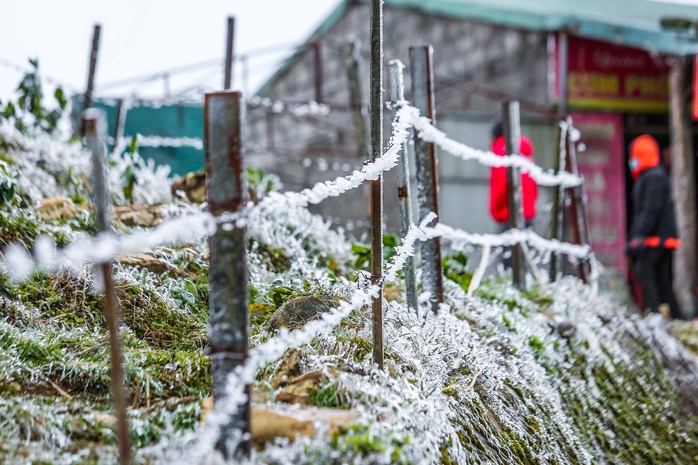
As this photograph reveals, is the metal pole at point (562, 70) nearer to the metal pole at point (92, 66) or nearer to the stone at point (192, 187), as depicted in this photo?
the metal pole at point (92, 66)

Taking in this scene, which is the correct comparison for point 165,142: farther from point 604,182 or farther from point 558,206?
point 604,182

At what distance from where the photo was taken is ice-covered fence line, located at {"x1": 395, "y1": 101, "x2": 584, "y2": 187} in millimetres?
3818

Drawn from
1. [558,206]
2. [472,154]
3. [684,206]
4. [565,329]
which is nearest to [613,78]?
[684,206]

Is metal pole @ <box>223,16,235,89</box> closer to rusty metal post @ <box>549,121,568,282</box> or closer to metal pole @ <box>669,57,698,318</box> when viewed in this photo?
rusty metal post @ <box>549,121,568,282</box>

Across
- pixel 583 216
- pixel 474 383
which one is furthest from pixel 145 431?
pixel 583 216

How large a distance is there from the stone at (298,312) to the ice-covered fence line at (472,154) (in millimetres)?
1059

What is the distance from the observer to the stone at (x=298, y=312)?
2914 mm

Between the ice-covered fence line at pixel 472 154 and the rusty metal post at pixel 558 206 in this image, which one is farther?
the rusty metal post at pixel 558 206

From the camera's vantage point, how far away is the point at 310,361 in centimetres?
258

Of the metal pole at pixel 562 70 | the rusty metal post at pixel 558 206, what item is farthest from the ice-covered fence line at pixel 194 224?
the metal pole at pixel 562 70

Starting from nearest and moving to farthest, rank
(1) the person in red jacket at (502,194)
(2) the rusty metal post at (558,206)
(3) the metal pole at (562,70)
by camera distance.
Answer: (2) the rusty metal post at (558,206) < (1) the person in red jacket at (502,194) < (3) the metal pole at (562,70)

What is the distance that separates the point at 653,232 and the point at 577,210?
153 centimetres

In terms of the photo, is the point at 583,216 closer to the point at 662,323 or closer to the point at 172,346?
the point at 662,323

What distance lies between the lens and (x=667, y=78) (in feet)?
40.5
